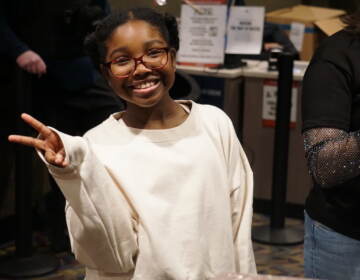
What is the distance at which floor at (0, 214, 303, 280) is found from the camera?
3.84m

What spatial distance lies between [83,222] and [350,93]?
2.36 ft

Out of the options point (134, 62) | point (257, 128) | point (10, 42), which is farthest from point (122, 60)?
point (257, 128)

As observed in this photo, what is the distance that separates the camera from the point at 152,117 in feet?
6.07

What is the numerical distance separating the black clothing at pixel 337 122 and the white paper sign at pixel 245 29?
8.83 ft

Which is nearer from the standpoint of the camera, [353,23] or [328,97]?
[328,97]

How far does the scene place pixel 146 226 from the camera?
173 centimetres

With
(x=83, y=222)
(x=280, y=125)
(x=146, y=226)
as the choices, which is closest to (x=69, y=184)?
(x=83, y=222)

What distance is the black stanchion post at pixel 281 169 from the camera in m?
4.32

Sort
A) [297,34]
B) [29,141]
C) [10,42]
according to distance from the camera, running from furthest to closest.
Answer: [297,34]
[10,42]
[29,141]

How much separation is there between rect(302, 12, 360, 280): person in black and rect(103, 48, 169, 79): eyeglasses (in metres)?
0.39

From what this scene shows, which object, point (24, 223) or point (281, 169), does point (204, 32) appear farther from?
point (24, 223)

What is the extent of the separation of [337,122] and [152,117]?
44 centimetres

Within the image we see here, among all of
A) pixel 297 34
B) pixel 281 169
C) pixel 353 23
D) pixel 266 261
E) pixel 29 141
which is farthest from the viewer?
pixel 297 34

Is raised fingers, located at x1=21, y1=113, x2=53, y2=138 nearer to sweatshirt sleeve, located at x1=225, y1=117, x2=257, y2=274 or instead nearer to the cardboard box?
sweatshirt sleeve, located at x1=225, y1=117, x2=257, y2=274
